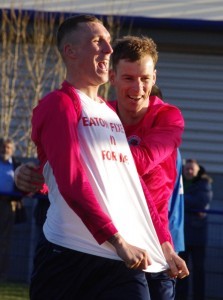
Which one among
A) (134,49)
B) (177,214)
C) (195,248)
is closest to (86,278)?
(134,49)

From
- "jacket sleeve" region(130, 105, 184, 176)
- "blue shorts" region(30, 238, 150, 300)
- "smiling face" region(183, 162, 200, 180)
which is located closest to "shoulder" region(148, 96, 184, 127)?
"jacket sleeve" region(130, 105, 184, 176)

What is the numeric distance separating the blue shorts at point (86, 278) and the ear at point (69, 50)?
898 mm

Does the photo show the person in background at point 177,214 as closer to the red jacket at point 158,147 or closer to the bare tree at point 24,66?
the red jacket at point 158,147

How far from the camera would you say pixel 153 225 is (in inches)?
199

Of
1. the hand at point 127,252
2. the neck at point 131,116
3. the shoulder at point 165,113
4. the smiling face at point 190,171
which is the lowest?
the smiling face at point 190,171

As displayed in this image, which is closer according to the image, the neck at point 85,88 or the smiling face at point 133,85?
the neck at point 85,88

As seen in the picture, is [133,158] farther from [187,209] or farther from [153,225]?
[187,209]

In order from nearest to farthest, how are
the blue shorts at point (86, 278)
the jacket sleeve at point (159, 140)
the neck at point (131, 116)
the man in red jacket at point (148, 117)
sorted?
the blue shorts at point (86, 278), the jacket sleeve at point (159, 140), the man in red jacket at point (148, 117), the neck at point (131, 116)

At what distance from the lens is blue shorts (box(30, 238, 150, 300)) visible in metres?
4.83

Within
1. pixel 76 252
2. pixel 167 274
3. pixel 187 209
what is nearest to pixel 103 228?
pixel 76 252

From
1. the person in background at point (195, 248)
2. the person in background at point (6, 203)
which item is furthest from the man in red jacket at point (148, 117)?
the person in background at point (6, 203)

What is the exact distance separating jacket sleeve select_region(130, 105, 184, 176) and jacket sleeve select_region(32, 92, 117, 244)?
44cm

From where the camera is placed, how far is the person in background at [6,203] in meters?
11.4

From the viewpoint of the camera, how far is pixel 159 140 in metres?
5.18
